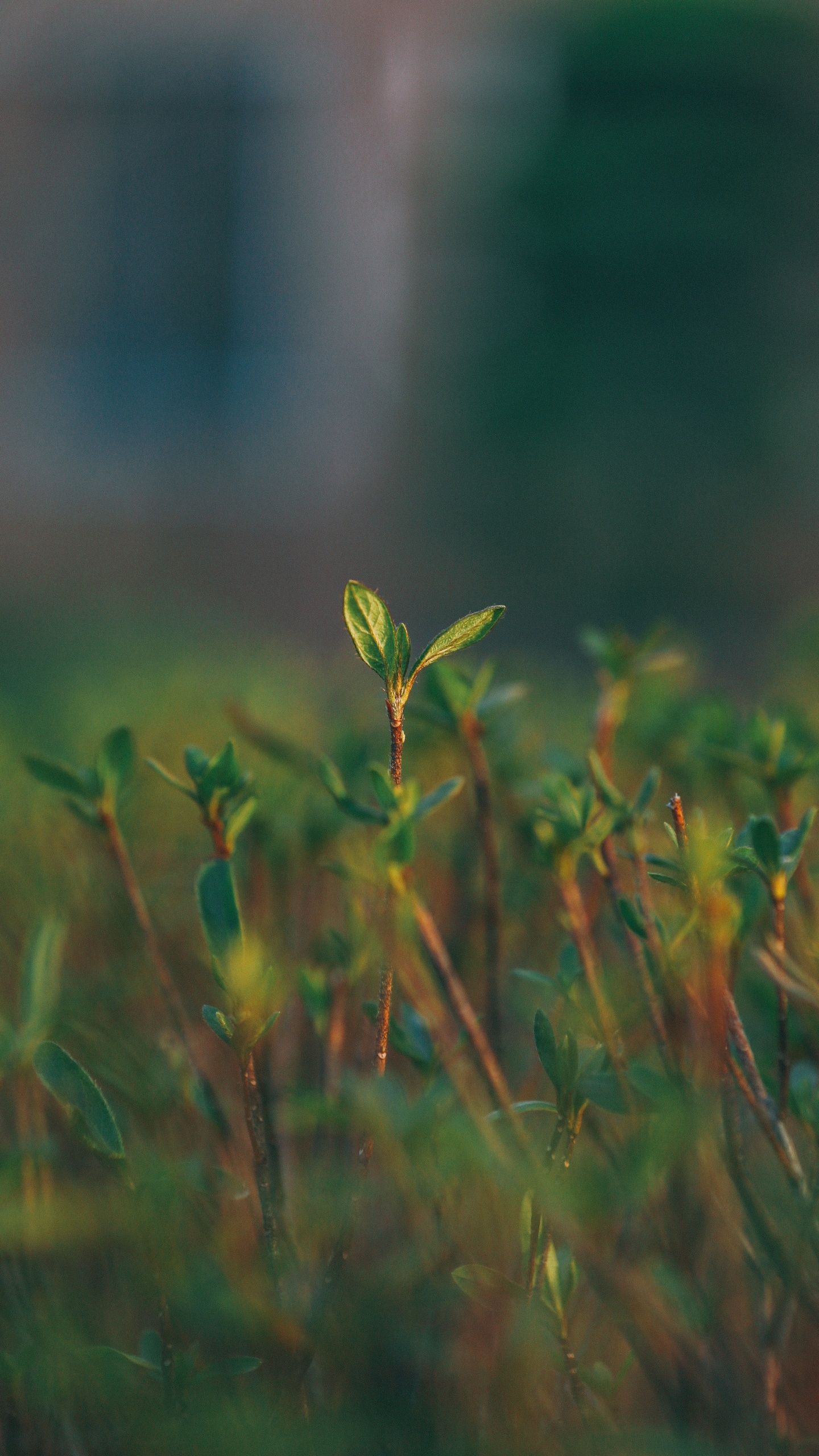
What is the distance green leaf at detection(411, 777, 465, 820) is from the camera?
0.56 meters

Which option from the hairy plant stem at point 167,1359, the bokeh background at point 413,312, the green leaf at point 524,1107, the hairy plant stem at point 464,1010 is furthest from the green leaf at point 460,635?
the bokeh background at point 413,312

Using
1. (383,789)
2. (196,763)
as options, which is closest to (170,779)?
(196,763)

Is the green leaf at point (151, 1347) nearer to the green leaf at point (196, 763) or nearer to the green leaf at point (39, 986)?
the green leaf at point (39, 986)

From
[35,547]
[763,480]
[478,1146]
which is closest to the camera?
[478,1146]

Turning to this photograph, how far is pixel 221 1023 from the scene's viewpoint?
0.53 meters

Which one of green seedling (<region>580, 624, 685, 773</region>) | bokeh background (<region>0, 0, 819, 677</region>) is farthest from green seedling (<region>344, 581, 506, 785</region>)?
bokeh background (<region>0, 0, 819, 677</region>)

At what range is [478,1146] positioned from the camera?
0.47 m

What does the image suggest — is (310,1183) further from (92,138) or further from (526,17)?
(92,138)

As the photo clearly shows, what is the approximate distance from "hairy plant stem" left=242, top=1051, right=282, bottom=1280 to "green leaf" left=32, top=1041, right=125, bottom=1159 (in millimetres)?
63

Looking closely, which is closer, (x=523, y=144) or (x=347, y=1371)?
(x=347, y=1371)

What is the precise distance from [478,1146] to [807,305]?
300 inches

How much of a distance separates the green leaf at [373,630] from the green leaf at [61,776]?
237 millimetres

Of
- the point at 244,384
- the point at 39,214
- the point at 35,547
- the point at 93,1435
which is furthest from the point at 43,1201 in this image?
the point at 39,214

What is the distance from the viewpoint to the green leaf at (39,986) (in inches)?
26.6
